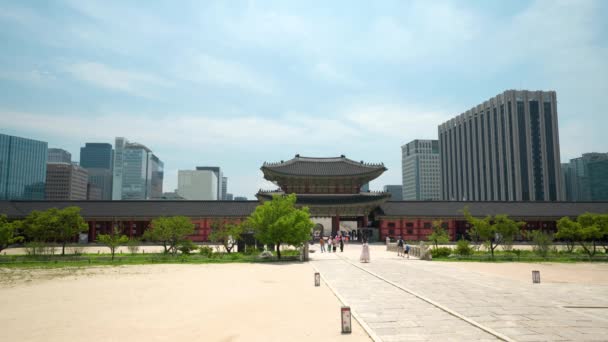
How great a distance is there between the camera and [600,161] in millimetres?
144875

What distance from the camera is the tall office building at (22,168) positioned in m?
148

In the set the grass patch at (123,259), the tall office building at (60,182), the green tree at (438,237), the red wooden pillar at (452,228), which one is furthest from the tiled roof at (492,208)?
the tall office building at (60,182)

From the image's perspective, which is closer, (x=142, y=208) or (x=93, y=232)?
(x=93, y=232)

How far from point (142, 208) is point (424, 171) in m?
157

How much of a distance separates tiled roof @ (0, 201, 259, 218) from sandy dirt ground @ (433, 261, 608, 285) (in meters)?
33.7

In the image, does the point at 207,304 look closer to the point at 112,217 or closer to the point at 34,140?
the point at 112,217

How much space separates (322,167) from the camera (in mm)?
55781

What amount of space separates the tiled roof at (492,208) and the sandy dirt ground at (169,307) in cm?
3279

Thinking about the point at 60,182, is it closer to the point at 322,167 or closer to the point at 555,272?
the point at 322,167

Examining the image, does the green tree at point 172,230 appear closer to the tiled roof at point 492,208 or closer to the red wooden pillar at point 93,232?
the red wooden pillar at point 93,232

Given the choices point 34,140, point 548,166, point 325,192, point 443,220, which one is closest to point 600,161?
point 548,166

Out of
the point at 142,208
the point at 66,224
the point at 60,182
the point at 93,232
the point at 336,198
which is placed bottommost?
the point at 93,232

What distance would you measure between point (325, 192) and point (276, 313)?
135ft

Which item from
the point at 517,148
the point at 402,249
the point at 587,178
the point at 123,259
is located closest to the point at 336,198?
the point at 402,249
